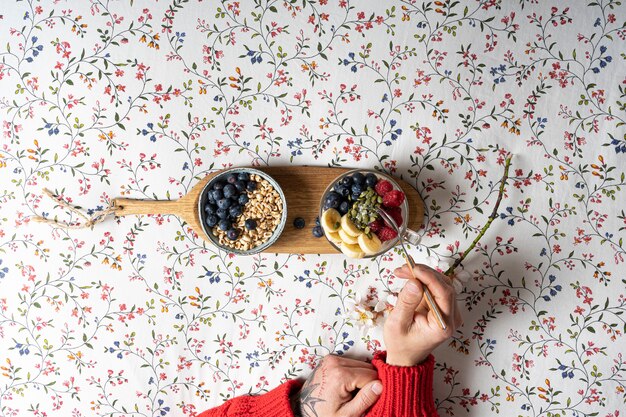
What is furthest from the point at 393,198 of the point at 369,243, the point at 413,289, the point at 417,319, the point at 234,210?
the point at 234,210

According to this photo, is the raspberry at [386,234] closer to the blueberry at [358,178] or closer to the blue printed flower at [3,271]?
the blueberry at [358,178]

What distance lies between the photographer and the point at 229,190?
1716 millimetres

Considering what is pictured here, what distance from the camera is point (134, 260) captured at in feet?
6.25

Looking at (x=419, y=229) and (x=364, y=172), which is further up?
(x=364, y=172)

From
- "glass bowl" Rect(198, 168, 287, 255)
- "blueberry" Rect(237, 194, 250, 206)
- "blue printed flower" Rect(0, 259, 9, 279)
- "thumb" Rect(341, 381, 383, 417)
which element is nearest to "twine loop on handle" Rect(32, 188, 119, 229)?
"blue printed flower" Rect(0, 259, 9, 279)

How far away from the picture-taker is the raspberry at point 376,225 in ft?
5.42

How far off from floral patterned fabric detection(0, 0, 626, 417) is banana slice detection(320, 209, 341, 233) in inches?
9.4

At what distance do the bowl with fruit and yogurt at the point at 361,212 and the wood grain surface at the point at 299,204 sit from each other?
0.10 metres

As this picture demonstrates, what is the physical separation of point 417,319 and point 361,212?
1.36 ft

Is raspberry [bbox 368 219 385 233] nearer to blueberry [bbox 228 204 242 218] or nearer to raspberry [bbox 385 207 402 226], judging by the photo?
raspberry [bbox 385 207 402 226]

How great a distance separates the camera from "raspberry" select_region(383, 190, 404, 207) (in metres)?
1.64

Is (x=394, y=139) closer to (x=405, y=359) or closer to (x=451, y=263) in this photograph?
(x=451, y=263)

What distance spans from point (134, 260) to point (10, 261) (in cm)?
47

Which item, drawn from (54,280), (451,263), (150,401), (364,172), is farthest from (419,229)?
(54,280)
